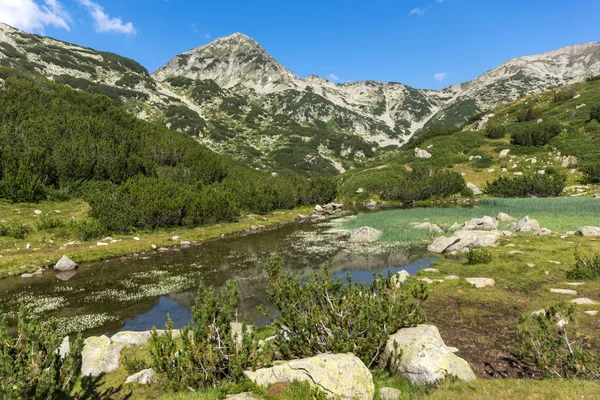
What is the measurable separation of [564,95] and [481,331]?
14808cm

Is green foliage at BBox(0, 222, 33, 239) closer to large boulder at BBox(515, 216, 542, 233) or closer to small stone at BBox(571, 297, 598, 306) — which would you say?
small stone at BBox(571, 297, 598, 306)

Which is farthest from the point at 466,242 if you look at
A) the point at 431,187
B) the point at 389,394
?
the point at 431,187

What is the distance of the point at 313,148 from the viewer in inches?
7402

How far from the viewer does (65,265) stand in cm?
2864

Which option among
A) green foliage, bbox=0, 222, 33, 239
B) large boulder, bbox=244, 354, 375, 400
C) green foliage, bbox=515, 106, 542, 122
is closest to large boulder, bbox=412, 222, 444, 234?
large boulder, bbox=244, 354, 375, 400

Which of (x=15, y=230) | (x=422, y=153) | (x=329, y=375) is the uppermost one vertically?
(x=422, y=153)

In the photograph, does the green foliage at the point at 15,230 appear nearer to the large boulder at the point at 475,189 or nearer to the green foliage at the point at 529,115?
the large boulder at the point at 475,189

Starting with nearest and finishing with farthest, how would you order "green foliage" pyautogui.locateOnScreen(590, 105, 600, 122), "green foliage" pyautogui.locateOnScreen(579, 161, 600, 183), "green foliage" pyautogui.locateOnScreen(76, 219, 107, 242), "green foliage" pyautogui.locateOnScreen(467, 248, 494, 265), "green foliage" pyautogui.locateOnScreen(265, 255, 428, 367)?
"green foliage" pyautogui.locateOnScreen(265, 255, 428, 367)
"green foliage" pyautogui.locateOnScreen(467, 248, 494, 265)
"green foliage" pyautogui.locateOnScreen(76, 219, 107, 242)
"green foliage" pyautogui.locateOnScreen(579, 161, 600, 183)
"green foliage" pyautogui.locateOnScreen(590, 105, 600, 122)

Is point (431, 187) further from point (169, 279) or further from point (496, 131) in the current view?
point (169, 279)

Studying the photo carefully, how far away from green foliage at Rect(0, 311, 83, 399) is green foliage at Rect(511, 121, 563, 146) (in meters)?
118

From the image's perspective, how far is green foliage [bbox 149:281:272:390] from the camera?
8961mm

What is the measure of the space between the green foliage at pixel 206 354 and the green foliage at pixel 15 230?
121ft

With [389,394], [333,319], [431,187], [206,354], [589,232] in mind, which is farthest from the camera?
[431,187]

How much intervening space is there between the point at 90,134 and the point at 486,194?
97.0 meters
